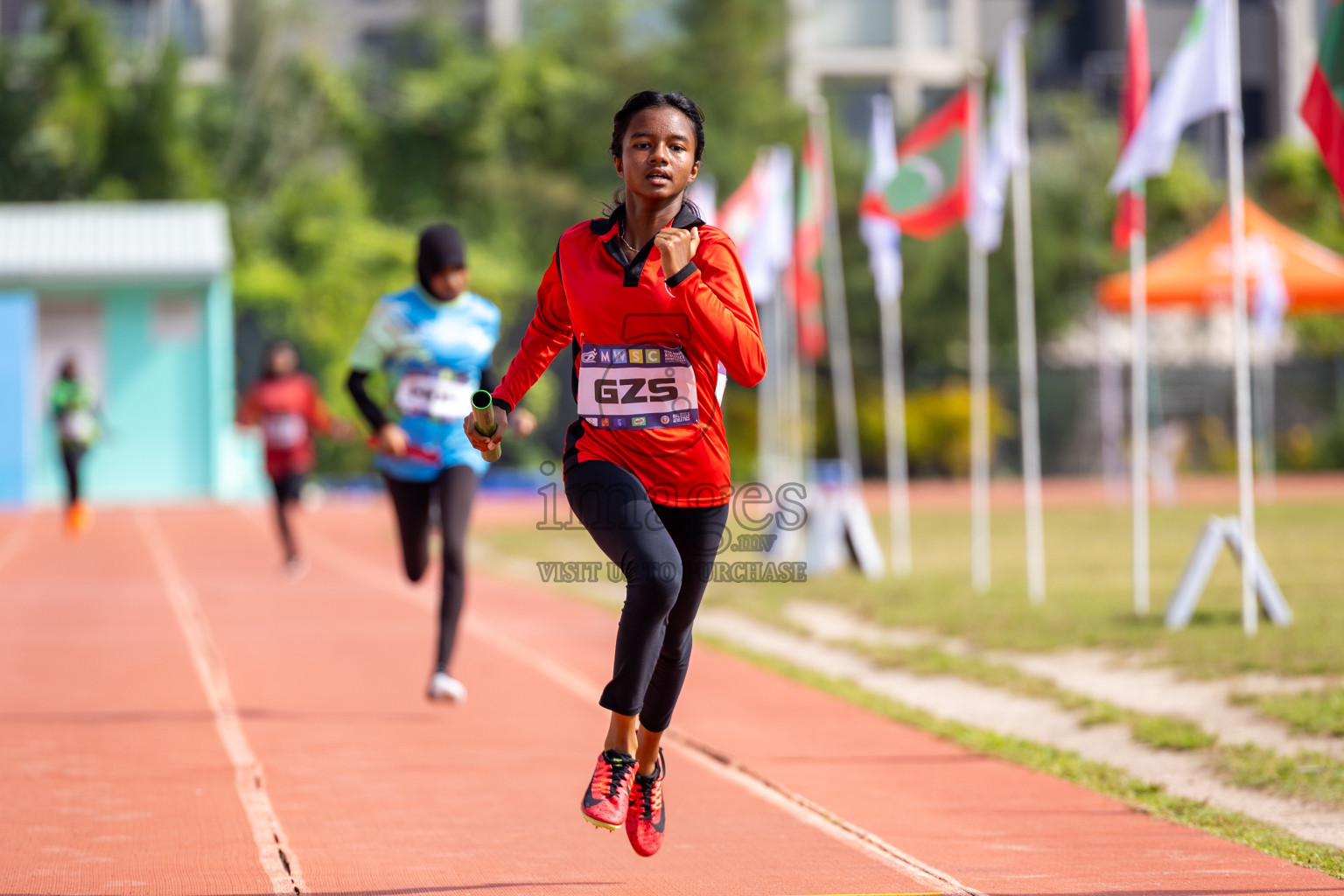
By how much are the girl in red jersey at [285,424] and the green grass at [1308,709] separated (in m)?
9.10

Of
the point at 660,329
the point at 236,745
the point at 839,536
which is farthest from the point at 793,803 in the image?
the point at 839,536

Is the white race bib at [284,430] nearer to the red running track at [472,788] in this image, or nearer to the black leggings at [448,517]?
the red running track at [472,788]

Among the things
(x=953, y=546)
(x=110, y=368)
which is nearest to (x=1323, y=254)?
(x=953, y=546)

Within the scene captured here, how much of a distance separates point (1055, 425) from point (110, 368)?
56.7 ft

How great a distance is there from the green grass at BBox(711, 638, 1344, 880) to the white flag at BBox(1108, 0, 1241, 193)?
4.14 meters

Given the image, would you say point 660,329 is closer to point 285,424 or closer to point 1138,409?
point 1138,409

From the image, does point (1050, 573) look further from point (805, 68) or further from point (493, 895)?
point (805, 68)

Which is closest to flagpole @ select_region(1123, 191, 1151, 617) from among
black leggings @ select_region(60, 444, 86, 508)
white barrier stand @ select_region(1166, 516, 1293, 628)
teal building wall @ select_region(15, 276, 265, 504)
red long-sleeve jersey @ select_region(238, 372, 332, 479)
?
white barrier stand @ select_region(1166, 516, 1293, 628)

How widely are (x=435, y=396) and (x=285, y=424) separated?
7.24m

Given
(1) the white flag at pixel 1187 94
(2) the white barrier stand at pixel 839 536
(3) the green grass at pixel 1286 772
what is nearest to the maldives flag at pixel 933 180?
(2) the white barrier stand at pixel 839 536

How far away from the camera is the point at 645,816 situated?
17.0 feet

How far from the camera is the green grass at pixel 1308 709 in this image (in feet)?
25.5

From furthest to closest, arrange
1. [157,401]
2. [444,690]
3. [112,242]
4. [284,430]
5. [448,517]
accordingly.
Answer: [112,242] → [157,401] → [284,430] → [448,517] → [444,690]

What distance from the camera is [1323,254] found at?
23938mm
